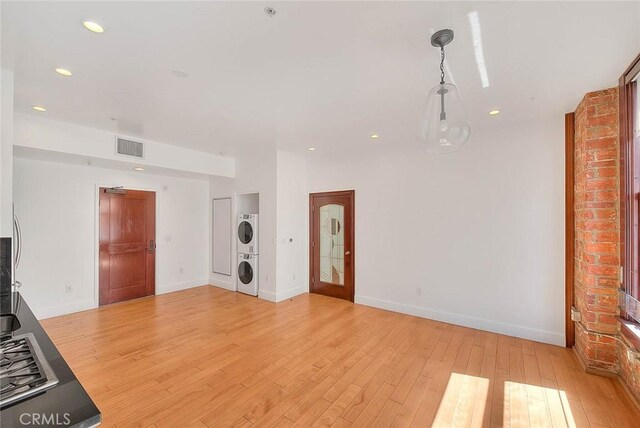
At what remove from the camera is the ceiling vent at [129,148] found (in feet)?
12.7

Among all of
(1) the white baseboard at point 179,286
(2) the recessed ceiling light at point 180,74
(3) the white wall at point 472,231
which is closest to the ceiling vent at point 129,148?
(2) the recessed ceiling light at point 180,74

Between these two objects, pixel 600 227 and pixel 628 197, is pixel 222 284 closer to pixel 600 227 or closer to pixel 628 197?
pixel 600 227

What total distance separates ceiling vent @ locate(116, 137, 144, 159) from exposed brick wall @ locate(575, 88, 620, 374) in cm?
558

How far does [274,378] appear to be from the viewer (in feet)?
8.41

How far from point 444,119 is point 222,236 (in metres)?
5.16

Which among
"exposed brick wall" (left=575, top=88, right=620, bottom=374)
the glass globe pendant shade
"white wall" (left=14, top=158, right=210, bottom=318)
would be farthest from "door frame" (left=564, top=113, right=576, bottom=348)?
"white wall" (left=14, top=158, right=210, bottom=318)

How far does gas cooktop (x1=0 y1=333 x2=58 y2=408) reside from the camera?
38.9 inches

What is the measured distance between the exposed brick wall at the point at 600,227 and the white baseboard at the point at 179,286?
6.34 meters

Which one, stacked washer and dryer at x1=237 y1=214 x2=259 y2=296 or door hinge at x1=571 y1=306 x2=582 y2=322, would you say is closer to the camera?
door hinge at x1=571 y1=306 x2=582 y2=322

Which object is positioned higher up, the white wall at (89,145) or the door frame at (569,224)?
the white wall at (89,145)

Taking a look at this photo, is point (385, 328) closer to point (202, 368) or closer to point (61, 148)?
point (202, 368)

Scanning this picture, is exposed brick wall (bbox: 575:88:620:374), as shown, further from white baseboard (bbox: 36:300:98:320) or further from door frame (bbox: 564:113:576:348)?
white baseboard (bbox: 36:300:98:320)

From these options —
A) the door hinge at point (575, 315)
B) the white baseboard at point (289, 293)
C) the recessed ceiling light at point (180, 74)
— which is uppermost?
the recessed ceiling light at point (180, 74)

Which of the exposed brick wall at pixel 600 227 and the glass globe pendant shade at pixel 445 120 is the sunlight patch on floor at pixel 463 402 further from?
the glass globe pendant shade at pixel 445 120
